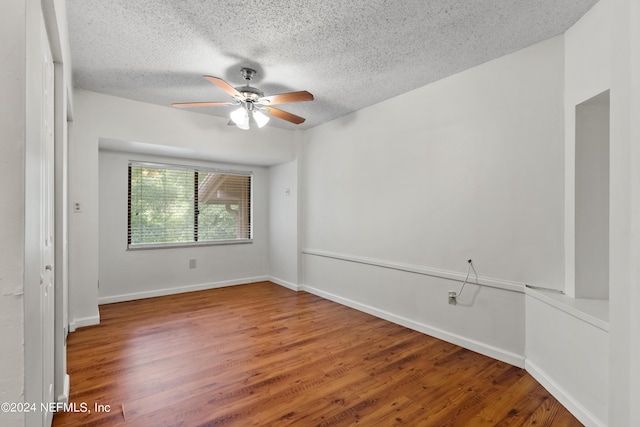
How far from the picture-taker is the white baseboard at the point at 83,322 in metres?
3.19

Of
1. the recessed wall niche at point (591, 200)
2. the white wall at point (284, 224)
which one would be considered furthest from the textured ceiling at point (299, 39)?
the white wall at point (284, 224)

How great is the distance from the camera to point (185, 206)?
15.9ft

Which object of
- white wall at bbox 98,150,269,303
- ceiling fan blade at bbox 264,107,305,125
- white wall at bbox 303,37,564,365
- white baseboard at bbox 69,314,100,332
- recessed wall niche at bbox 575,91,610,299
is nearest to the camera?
recessed wall niche at bbox 575,91,610,299

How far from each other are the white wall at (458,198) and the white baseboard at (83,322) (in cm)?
286

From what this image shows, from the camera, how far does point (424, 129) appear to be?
3215mm

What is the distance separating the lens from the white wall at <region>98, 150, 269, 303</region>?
13.6ft

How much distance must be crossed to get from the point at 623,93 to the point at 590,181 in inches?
44.4

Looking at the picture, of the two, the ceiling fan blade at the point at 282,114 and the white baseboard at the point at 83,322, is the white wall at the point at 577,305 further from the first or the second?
the white baseboard at the point at 83,322

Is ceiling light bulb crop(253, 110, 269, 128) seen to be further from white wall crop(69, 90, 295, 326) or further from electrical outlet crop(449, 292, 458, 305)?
electrical outlet crop(449, 292, 458, 305)

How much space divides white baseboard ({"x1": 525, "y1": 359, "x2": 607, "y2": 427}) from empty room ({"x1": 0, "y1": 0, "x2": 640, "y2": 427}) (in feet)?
0.04

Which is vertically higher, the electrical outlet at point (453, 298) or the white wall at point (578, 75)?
the white wall at point (578, 75)

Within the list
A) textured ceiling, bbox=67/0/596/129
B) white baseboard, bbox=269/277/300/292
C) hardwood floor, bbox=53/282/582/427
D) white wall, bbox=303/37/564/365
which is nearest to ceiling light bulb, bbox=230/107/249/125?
textured ceiling, bbox=67/0/596/129

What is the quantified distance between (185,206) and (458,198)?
398cm

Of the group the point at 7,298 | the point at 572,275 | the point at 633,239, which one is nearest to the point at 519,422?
the point at 572,275
